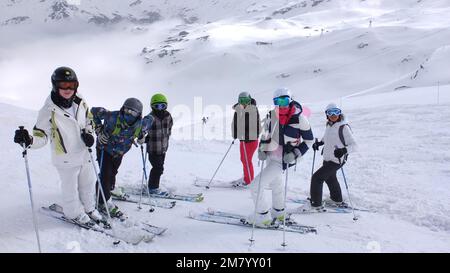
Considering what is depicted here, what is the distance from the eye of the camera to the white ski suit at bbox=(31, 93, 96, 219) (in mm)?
4996

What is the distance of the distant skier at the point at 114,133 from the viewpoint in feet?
18.9

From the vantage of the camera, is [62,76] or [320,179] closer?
[62,76]

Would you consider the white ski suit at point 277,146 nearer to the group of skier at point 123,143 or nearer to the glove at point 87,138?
the group of skier at point 123,143

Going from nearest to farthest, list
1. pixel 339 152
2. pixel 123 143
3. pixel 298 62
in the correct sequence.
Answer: pixel 123 143, pixel 339 152, pixel 298 62

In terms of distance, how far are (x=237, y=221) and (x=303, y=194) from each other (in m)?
2.47

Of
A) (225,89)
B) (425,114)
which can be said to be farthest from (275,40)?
(425,114)

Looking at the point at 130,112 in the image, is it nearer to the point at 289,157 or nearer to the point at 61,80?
the point at 61,80

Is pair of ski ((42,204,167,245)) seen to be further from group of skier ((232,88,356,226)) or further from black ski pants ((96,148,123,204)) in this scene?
group of skier ((232,88,356,226))

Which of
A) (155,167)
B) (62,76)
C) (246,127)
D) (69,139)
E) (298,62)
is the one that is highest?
(298,62)

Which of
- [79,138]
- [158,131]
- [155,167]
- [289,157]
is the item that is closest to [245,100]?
[158,131]

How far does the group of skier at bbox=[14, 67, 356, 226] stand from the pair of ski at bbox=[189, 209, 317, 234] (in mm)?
120

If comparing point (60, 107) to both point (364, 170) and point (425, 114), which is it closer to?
→ point (364, 170)

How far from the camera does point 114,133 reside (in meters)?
5.81

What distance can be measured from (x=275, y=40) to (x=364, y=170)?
89.3m
